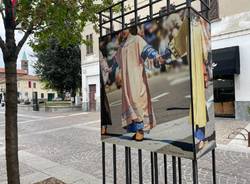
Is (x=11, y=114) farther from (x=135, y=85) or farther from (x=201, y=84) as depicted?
(x=201, y=84)

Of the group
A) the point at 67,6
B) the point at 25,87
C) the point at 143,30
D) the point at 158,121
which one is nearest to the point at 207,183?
the point at 158,121

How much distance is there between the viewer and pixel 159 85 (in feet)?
9.39

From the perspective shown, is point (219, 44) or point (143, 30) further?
point (219, 44)

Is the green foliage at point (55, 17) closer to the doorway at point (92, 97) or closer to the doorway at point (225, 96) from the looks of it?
the doorway at point (225, 96)

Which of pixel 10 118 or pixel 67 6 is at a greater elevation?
pixel 67 6

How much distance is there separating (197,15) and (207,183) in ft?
10.3

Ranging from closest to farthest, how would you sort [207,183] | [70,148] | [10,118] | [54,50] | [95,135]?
[10,118] → [207,183] → [70,148] → [95,135] → [54,50]

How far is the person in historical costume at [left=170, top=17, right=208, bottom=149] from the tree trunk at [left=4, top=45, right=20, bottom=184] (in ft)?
7.37

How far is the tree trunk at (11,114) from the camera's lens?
12.1ft

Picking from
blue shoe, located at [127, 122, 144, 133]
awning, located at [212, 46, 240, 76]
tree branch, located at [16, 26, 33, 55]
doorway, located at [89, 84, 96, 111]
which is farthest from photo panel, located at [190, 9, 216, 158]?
doorway, located at [89, 84, 96, 111]

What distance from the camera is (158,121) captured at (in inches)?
115

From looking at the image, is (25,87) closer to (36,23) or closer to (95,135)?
(95,135)

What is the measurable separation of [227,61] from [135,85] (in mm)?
11166

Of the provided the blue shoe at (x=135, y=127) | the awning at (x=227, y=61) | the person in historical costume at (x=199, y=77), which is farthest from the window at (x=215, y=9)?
the blue shoe at (x=135, y=127)
